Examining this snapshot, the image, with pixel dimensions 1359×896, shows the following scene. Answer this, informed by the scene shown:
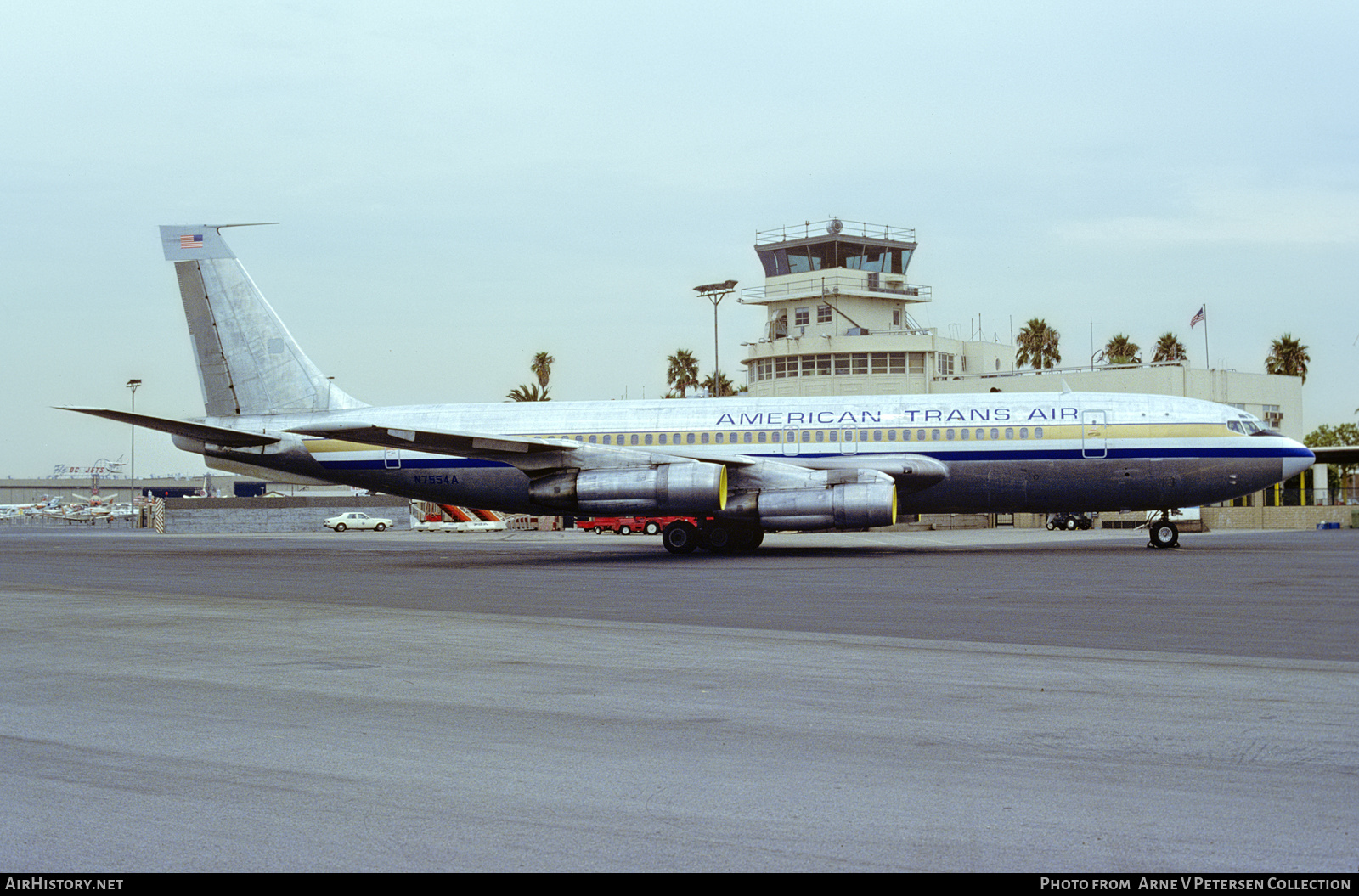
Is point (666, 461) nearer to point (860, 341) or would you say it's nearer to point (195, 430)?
point (195, 430)

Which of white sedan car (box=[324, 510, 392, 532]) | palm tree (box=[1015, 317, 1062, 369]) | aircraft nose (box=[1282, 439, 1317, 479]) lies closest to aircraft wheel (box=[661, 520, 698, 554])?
aircraft nose (box=[1282, 439, 1317, 479])

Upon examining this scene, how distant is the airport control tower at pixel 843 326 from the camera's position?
260ft

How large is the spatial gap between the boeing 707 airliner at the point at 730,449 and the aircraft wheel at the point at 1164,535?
5 cm

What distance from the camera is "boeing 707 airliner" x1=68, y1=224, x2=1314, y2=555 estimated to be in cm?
2988

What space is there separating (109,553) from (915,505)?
25.7 metres

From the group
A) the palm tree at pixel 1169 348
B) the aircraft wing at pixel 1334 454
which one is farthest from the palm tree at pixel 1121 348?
the aircraft wing at pixel 1334 454

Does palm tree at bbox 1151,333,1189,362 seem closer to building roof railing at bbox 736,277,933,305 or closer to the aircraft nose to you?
building roof railing at bbox 736,277,933,305

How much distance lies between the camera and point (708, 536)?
1294 inches

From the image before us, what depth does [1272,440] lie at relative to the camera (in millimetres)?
30484

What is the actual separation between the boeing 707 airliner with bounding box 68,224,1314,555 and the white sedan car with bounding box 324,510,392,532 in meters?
39.9

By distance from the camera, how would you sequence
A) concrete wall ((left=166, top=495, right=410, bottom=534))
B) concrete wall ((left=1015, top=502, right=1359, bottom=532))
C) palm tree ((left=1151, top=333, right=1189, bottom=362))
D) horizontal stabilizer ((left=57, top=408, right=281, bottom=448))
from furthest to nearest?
palm tree ((left=1151, top=333, right=1189, bottom=362)) → concrete wall ((left=166, top=495, right=410, bottom=534)) → concrete wall ((left=1015, top=502, right=1359, bottom=532)) → horizontal stabilizer ((left=57, top=408, right=281, bottom=448))

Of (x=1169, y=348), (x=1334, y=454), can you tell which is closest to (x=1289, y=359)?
(x=1169, y=348)

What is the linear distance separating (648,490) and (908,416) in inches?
291
